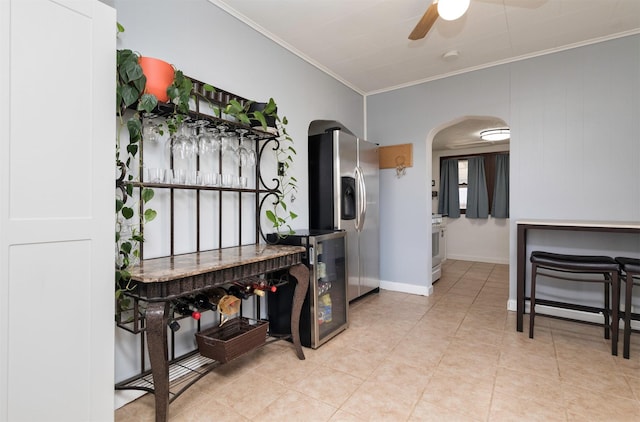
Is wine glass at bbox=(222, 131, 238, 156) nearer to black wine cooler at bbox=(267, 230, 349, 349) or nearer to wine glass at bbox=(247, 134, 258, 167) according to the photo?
wine glass at bbox=(247, 134, 258, 167)

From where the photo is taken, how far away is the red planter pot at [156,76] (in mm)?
1637

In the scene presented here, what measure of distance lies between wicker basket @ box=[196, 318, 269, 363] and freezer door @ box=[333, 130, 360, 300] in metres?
1.25

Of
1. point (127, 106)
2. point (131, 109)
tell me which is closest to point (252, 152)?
point (131, 109)

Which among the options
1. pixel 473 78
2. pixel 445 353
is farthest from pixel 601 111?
→ pixel 445 353

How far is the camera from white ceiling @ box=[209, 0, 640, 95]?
2.35m

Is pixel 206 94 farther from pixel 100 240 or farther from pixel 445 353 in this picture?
pixel 445 353

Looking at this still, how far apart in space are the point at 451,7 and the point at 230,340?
93.1 inches

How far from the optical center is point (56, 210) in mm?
1228

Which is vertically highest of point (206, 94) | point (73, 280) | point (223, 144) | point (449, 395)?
point (206, 94)

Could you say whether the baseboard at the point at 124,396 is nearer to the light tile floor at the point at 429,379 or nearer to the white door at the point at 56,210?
the light tile floor at the point at 429,379

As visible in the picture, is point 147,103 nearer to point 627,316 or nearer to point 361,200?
point 361,200

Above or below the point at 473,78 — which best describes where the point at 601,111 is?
below

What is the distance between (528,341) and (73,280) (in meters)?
3.09

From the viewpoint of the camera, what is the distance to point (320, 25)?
103 inches
